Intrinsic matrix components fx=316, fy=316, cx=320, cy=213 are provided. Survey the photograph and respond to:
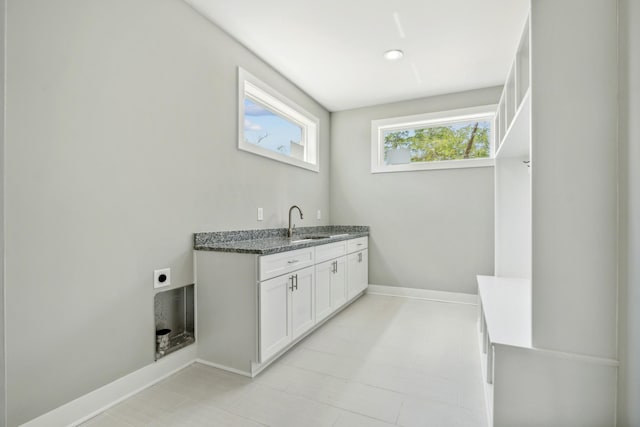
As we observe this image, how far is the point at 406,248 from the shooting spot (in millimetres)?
4117

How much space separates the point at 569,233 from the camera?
1.34 metres

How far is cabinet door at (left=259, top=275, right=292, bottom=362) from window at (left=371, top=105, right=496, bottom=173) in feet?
8.26

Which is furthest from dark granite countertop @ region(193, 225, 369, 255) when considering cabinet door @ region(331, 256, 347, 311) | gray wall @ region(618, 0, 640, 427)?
gray wall @ region(618, 0, 640, 427)

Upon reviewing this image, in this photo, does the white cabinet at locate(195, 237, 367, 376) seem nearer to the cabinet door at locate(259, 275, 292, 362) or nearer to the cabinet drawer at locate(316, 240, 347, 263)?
the cabinet door at locate(259, 275, 292, 362)

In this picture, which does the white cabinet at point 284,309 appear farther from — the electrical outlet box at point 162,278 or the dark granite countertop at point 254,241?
the electrical outlet box at point 162,278

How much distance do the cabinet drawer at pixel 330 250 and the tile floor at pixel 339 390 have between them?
691 millimetres

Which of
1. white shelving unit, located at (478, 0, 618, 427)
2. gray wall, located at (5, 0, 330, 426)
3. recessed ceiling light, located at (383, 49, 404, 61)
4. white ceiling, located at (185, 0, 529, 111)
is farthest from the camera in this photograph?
recessed ceiling light, located at (383, 49, 404, 61)

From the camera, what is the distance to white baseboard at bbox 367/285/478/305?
380 cm

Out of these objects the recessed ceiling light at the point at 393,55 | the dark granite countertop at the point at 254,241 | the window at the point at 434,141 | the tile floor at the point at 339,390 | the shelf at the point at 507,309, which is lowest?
the tile floor at the point at 339,390

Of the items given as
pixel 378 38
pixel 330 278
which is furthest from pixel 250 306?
pixel 378 38

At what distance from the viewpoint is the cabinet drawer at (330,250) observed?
2857mm

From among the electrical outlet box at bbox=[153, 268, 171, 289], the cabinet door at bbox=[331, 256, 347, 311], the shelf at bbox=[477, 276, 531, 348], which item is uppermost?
the electrical outlet box at bbox=[153, 268, 171, 289]

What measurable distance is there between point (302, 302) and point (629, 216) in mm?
2027

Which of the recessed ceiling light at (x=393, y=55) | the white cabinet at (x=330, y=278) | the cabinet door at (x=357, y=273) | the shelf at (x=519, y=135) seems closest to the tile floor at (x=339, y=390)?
the white cabinet at (x=330, y=278)
